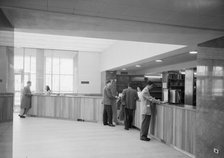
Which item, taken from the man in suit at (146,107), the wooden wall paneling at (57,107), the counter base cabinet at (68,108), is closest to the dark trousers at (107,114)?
the counter base cabinet at (68,108)

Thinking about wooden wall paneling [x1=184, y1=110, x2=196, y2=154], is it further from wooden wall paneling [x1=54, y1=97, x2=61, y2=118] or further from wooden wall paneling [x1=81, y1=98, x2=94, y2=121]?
wooden wall paneling [x1=54, y1=97, x2=61, y2=118]

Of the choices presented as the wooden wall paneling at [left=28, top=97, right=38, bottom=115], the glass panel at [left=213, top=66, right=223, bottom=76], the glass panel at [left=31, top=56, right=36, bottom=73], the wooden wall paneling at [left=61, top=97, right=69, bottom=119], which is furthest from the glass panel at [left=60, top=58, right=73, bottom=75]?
the glass panel at [left=213, top=66, right=223, bottom=76]

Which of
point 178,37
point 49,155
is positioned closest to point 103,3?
point 178,37

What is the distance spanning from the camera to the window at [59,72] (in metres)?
12.5

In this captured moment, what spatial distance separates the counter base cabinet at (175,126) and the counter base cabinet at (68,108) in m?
3.12

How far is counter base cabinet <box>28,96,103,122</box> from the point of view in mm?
8570

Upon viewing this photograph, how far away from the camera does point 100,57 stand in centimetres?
1277

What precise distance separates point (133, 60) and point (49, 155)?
4509mm

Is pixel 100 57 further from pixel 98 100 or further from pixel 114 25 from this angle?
pixel 114 25

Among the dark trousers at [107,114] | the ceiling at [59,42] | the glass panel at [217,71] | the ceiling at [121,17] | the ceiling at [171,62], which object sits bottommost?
the dark trousers at [107,114]

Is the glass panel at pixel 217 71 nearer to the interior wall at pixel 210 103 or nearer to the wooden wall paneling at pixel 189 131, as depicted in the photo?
the interior wall at pixel 210 103

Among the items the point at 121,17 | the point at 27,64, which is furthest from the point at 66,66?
the point at 121,17

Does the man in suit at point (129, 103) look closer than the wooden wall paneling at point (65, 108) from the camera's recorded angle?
Yes

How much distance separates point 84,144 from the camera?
5.21 m
